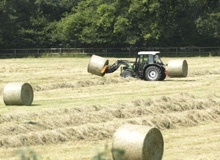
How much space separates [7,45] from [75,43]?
6.60 m

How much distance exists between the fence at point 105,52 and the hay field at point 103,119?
88.1 feet

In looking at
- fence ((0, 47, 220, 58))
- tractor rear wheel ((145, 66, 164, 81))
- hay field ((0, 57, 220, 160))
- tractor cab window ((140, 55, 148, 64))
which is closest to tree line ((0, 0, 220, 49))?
fence ((0, 47, 220, 58))

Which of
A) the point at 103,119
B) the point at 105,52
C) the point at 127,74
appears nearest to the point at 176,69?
the point at 127,74

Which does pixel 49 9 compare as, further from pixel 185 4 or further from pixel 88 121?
pixel 88 121

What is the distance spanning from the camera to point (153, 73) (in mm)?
29016

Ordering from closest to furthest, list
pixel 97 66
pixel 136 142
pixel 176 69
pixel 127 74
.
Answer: pixel 136 142, pixel 127 74, pixel 176 69, pixel 97 66

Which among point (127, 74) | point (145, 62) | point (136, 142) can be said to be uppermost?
point (145, 62)

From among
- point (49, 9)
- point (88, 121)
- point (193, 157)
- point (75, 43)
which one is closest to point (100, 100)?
point (88, 121)

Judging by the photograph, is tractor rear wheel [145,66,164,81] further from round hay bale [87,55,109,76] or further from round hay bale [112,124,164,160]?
round hay bale [112,124,164,160]

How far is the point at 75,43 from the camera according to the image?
57250mm

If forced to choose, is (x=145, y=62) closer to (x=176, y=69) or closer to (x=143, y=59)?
(x=143, y=59)

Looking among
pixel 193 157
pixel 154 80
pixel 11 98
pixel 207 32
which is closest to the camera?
pixel 193 157

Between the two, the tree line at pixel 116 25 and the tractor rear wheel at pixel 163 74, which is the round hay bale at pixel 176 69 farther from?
the tree line at pixel 116 25

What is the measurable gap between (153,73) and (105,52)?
86.9ft
